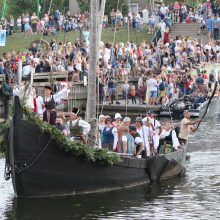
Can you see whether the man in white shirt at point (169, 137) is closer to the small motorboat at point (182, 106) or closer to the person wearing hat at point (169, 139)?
the person wearing hat at point (169, 139)

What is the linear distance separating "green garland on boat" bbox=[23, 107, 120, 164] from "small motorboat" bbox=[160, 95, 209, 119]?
21.4 meters

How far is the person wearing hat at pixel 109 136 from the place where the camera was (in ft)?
94.8

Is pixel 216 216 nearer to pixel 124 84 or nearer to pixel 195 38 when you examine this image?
Answer: pixel 124 84

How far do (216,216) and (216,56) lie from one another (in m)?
33.7

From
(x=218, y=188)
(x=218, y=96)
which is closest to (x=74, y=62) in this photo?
(x=218, y=96)

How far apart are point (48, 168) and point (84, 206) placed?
1.31 m

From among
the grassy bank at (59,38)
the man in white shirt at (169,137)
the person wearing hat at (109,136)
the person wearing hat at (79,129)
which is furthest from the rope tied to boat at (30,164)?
the grassy bank at (59,38)

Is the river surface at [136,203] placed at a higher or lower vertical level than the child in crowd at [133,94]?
lower

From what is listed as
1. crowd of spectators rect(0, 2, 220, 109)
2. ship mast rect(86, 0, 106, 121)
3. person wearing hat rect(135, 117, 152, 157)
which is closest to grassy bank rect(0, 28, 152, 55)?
crowd of spectators rect(0, 2, 220, 109)

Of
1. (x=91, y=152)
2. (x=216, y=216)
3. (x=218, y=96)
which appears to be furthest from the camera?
(x=218, y=96)

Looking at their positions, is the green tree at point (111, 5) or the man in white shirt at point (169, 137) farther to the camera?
the green tree at point (111, 5)

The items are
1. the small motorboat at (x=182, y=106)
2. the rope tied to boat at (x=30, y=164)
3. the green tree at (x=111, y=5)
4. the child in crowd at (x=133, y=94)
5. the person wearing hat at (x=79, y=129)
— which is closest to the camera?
the rope tied to boat at (x=30, y=164)

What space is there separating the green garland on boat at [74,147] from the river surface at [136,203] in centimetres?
100

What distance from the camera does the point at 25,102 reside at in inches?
Answer: 1025
